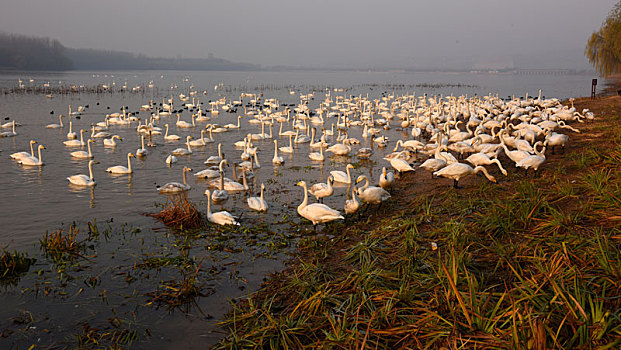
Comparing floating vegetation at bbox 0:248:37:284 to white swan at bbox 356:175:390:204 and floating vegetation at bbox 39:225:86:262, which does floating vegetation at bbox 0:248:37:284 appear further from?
white swan at bbox 356:175:390:204

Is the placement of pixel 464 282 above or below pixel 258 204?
above

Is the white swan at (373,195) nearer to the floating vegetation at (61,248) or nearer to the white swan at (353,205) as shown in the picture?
the white swan at (353,205)

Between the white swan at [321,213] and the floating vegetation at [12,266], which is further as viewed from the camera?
the white swan at [321,213]

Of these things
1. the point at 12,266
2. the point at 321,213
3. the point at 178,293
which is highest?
the point at 321,213

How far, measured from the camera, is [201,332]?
6.45m

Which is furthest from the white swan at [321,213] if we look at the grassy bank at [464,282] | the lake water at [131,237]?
the lake water at [131,237]

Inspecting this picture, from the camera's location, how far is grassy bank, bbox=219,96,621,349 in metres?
4.74

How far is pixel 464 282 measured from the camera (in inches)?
231

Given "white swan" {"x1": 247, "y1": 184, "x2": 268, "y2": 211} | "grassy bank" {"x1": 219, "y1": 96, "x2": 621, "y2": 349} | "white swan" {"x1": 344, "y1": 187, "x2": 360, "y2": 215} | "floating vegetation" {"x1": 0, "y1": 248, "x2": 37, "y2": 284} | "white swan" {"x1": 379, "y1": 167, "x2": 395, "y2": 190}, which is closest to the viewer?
"grassy bank" {"x1": 219, "y1": 96, "x2": 621, "y2": 349}

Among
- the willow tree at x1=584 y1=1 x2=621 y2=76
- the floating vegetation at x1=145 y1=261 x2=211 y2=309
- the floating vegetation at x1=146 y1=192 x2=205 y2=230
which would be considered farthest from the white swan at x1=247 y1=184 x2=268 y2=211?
the willow tree at x1=584 y1=1 x2=621 y2=76

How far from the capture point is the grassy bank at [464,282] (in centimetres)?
474

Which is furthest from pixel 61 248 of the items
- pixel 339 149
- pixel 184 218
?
pixel 339 149

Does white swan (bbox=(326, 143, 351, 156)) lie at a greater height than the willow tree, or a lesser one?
lesser

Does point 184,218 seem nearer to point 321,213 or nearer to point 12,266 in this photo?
point 321,213
